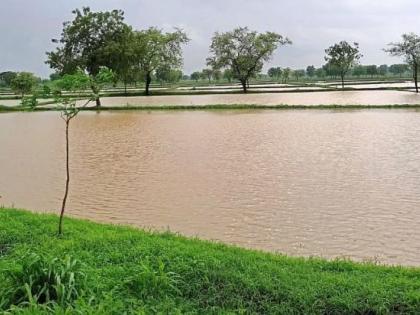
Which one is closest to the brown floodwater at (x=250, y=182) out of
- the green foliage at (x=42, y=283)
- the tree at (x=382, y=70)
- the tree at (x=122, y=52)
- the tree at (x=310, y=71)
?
the green foliage at (x=42, y=283)

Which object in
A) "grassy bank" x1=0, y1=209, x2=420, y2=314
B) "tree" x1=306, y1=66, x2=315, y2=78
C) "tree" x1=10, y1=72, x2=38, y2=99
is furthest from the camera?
"tree" x1=306, y1=66, x2=315, y2=78

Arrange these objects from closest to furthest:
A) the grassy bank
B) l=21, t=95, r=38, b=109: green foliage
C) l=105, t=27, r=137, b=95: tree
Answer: the grassy bank
l=21, t=95, r=38, b=109: green foliage
l=105, t=27, r=137, b=95: tree

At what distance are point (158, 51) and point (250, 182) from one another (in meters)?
43.4

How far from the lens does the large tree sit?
110 ft

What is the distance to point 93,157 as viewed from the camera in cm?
1302

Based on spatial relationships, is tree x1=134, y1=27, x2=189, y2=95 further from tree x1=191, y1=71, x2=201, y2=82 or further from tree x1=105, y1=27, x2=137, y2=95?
tree x1=191, y1=71, x2=201, y2=82

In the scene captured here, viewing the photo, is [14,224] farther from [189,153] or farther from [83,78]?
[189,153]

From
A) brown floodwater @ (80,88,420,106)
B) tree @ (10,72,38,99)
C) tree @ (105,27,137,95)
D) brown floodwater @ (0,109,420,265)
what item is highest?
tree @ (105,27,137,95)

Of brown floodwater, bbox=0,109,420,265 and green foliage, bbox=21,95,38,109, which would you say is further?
brown floodwater, bbox=0,109,420,265

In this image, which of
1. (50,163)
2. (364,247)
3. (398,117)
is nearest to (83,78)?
(364,247)

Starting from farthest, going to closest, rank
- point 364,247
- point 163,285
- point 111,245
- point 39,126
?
1. point 39,126
2. point 364,247
3. point 111,245
4. point 163,285

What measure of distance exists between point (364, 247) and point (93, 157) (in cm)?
906

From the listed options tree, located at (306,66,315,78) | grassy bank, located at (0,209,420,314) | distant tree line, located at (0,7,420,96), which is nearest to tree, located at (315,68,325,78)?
tree, located at (306,66,315,78)

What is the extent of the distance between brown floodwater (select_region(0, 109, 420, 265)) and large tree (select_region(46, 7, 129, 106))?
15817mm
